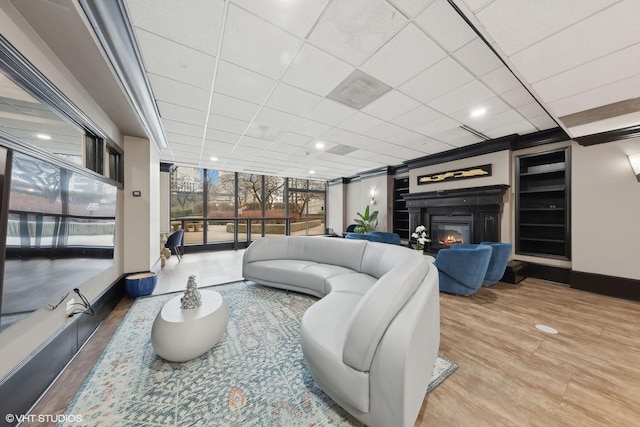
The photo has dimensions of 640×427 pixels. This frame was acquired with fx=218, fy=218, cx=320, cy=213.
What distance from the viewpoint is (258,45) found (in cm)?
195

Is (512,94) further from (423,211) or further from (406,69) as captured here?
(423,211)

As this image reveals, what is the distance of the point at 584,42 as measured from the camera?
166cm

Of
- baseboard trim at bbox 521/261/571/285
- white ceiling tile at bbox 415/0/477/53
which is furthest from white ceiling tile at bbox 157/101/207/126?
baseboard trim at bbox 521/261/571/285

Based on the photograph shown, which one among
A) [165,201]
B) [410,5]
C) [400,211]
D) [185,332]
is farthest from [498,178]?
[165,201]

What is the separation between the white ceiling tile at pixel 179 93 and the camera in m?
2.47

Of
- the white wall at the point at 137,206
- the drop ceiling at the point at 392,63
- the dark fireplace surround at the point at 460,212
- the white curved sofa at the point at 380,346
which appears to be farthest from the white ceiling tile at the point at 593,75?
the white wall at the point at 137,206

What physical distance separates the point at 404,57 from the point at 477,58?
27.6 inches

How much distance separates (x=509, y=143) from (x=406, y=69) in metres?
3.39

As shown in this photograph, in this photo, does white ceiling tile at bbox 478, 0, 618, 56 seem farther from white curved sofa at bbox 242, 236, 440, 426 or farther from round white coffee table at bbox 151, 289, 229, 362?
round white coffee table at bbox 151, 289, 229, 362

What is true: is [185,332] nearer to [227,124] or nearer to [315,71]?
[315,71]

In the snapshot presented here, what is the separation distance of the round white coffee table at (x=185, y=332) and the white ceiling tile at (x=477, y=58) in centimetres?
323

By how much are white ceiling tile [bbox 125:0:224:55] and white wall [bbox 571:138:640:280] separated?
5.43m

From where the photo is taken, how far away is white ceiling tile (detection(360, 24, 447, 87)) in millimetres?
1856

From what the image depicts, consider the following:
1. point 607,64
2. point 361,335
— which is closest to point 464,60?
point 607,64
